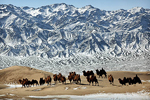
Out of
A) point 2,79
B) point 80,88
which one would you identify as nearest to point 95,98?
point 80,88

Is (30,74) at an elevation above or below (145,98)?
above

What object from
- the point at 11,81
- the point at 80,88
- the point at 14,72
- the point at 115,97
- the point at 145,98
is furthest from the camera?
the point at 14,72

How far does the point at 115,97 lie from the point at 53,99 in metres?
10.5

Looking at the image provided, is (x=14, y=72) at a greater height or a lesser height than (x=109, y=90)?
Answer: greater

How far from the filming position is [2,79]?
102 meters

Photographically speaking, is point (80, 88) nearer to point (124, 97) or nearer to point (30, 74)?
point (124, 97)

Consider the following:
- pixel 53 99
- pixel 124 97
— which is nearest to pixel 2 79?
pixel 53 99

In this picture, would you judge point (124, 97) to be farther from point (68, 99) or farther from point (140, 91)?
point (68, 99)

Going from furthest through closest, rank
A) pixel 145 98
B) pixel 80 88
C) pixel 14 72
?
1. pixel 14 72
2. pixel 80 88
3. pixel 145 98

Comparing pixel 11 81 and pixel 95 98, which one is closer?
pixel 95 98

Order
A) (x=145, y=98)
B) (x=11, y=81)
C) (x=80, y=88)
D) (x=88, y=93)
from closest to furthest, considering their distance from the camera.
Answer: (x=145, y=98) → (x=88, y=93) → (x=80, y=88) → (x=11, y=81)

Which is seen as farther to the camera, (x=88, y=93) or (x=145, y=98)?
(x=88, y=93)

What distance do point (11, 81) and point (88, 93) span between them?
65.8 meters

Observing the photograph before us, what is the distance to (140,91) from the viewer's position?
3731 centimetres
